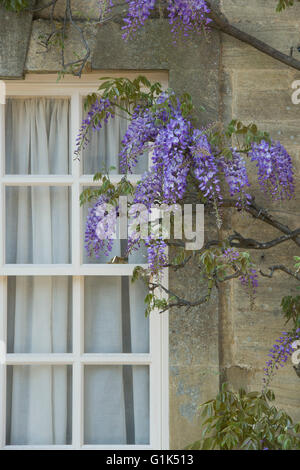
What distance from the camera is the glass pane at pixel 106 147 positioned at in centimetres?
308

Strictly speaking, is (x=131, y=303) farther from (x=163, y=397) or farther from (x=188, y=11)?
(x=188, y=11)

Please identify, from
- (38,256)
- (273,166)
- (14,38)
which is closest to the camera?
(273,166)

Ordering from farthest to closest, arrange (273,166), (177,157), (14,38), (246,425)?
(14,38) < (273,166) < (177,157) < (246,425)

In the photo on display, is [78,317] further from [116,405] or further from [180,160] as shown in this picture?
[180,160]

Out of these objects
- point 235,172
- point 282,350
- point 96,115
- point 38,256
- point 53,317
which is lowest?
point 282,350

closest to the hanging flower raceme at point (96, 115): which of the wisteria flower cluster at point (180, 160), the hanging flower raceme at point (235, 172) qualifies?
the wisteria flower cluster at point (180, 160)

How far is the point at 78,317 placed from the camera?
9.81 ft

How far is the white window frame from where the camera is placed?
9.71ft

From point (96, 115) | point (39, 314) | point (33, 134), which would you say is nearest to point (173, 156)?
point (96, 115)

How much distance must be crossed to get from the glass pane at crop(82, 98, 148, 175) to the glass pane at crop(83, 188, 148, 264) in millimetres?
200

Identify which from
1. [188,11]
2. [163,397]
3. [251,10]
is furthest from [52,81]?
[163,397]

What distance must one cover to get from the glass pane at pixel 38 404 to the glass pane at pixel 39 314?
11 cm

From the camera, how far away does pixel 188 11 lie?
2.79 metres

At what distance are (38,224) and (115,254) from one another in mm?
417
